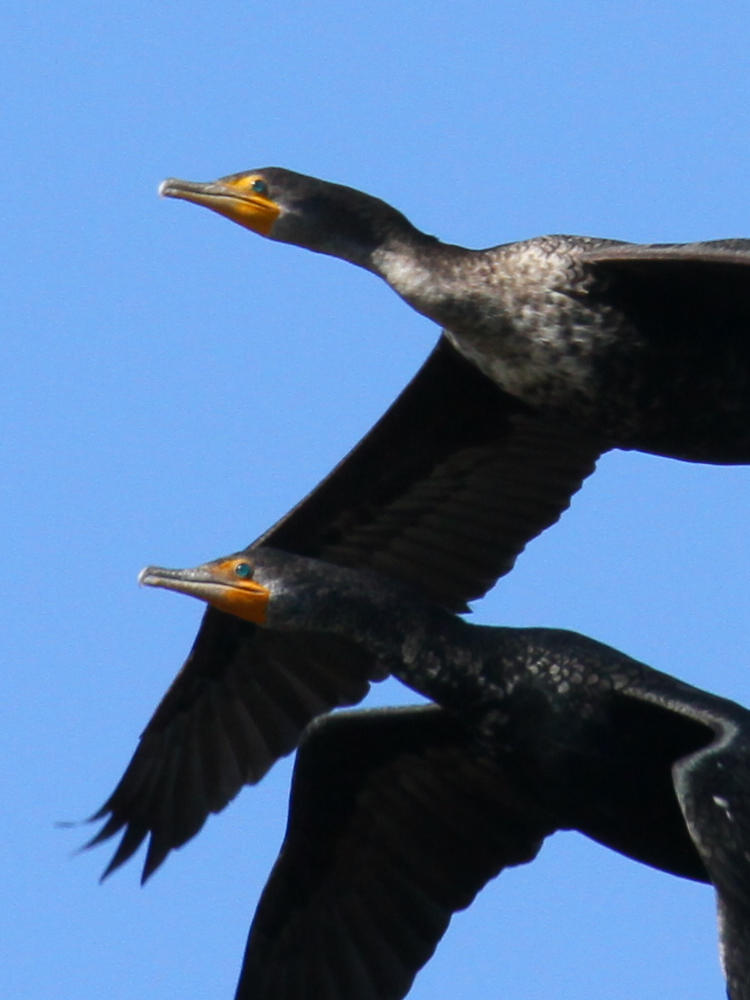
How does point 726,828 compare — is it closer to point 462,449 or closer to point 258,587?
point 258,587

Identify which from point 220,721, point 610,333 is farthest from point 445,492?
point 610,333

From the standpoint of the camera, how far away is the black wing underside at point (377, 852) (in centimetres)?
1327

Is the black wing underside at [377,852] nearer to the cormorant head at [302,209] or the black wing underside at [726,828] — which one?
the cormorant head at [302,209]

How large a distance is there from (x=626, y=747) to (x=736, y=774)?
998 millimetres

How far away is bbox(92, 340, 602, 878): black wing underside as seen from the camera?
1407cm

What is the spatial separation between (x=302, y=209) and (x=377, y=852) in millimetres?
2560

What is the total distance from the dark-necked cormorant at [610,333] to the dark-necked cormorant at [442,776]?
974mm

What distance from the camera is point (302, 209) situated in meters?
13.4

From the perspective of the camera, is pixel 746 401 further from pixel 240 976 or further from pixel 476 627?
pixel 240 976

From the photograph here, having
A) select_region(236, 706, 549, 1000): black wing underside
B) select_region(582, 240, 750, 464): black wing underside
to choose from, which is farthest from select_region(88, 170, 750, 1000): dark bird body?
select_region(236, 706, 549, 1000): black wing underside

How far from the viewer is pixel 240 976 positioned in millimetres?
13539

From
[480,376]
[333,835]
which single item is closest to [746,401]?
[480,376]

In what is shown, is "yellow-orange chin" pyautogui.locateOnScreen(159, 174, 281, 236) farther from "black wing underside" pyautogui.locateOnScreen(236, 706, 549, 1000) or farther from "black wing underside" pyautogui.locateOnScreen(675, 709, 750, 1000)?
"black wing underside" pyautogui.locateOnScreen(675, 709, 750, 1000)

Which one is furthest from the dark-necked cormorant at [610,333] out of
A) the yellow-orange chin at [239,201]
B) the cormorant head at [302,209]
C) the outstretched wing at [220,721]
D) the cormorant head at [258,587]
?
the outstretched wing at [220,721]
